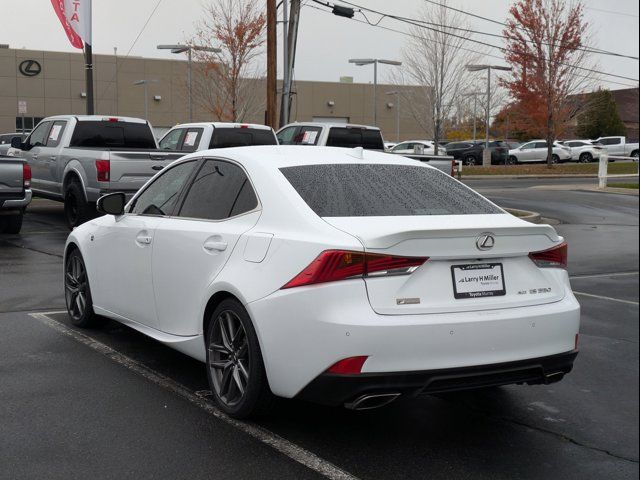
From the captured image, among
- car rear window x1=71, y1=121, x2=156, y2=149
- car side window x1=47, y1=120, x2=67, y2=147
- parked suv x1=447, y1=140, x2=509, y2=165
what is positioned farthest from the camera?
parked suv x1=447, y1=140, x2=509, y2=165

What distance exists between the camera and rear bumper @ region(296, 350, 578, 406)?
14.0ft

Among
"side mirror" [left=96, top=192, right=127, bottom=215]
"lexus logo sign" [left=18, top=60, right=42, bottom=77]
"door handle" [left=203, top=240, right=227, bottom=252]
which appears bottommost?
"door handle" [left=203, top=240, right=227, bottom=252]

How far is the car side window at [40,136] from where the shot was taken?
17.6 m

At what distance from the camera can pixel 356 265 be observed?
436 centimetres

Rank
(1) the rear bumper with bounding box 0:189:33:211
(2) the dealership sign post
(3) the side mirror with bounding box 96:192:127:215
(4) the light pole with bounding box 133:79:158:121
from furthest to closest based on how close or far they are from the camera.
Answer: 1. (4) the light pole with bounding box 133:79:158:121
2. (2) the dealership sign post
3. (1) the rear bumper with bounding box 0:189:33:211
4. (3) the side mirror with bounding box 96:192:127:215

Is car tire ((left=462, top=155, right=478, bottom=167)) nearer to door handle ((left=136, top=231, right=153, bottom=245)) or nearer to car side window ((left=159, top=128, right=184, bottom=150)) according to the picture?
car side window ((left=159, top=128, right=184, bottom=150))

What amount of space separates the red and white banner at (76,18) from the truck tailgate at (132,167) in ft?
24.1

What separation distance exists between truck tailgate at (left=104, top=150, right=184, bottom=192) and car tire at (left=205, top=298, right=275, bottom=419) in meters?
9.86

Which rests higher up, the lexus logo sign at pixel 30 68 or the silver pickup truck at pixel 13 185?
the lexus logo sign at pixel 30 68

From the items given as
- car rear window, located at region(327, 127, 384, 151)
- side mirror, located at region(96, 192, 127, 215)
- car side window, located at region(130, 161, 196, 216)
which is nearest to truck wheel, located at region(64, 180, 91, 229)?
car rear window, located at region(327, 127, 384, 151)

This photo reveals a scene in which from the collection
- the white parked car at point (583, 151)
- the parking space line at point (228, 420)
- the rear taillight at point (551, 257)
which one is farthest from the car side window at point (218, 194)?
the white parked car at point (583, 151)

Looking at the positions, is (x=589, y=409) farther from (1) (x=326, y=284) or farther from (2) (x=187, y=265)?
(2) (x=187, y=265)

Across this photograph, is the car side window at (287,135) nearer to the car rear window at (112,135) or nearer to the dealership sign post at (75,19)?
the dealership sign post at (75,19)

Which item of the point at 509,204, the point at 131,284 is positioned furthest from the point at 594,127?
the point at 131,284
